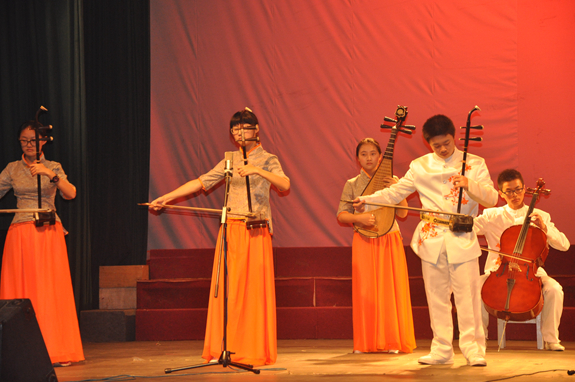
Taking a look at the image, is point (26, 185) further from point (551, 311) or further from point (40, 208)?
point (551, 311)

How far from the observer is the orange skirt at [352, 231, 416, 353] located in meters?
4.28

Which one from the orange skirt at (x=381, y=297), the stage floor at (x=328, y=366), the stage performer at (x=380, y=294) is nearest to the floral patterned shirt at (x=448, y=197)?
the stage floor at (x=328, y=366)

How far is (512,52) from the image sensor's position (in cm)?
558

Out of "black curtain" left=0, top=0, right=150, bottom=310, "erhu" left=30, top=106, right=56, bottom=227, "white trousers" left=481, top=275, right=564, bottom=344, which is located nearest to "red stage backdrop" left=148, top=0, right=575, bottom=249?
"black curtain" left=0, top=0, right=150, bottom=310

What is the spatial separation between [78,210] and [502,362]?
387cm

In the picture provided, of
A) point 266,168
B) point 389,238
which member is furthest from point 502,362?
point 266,168

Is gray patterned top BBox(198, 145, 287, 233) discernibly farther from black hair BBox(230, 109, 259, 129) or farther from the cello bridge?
the cello bridge

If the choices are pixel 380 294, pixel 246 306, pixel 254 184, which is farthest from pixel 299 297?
pixel 254 184

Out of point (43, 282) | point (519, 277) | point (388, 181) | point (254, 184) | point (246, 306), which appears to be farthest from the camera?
point (388, 181)

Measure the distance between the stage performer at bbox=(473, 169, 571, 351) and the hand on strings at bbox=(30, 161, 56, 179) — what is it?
298cm

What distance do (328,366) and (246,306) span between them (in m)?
0.60

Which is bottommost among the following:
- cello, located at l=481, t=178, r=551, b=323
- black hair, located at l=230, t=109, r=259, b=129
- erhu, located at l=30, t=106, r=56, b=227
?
cello, located at l=481, t=178, r=551, b=323

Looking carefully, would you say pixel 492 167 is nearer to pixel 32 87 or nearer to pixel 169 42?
pixel 169 42

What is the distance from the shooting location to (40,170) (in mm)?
3977
